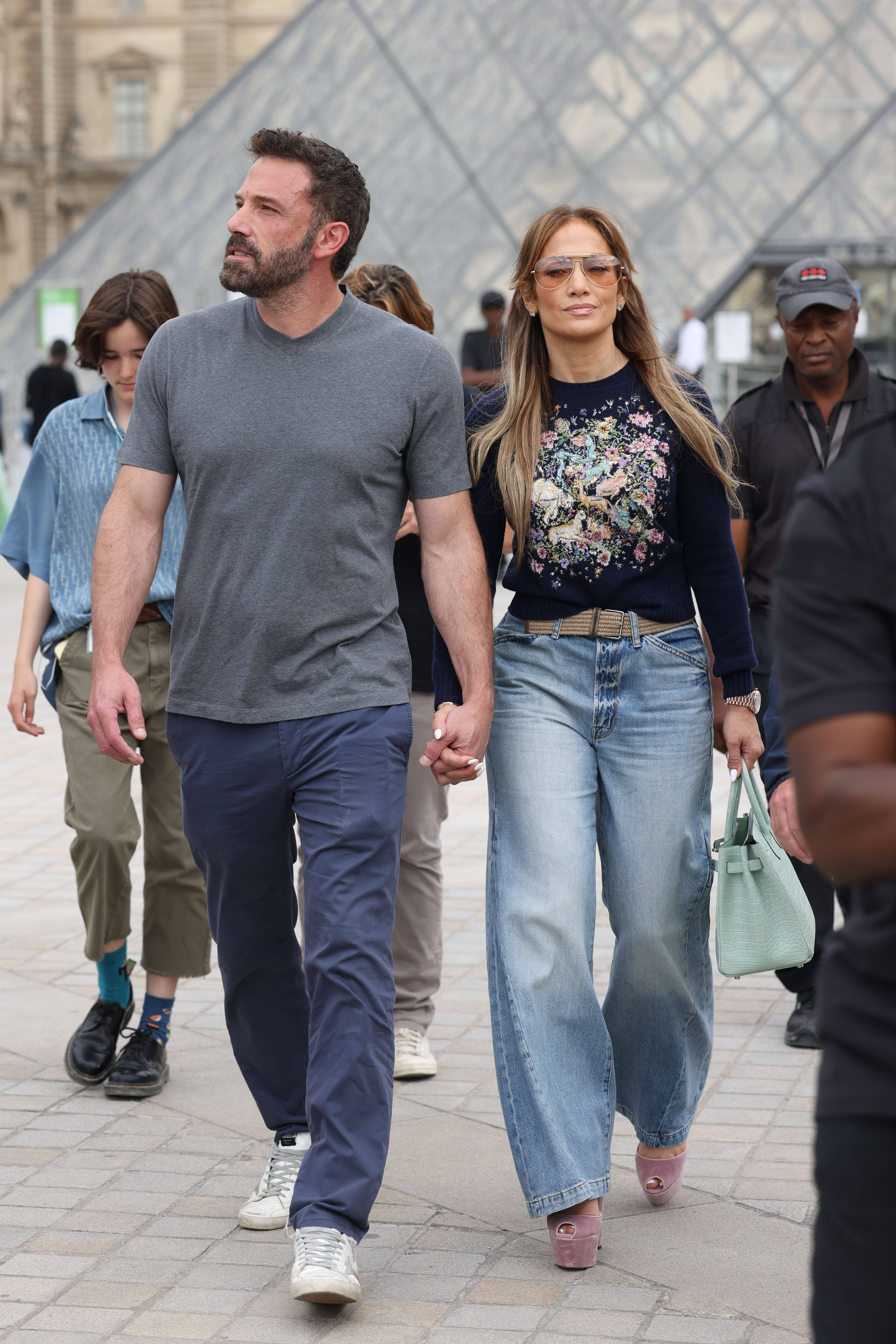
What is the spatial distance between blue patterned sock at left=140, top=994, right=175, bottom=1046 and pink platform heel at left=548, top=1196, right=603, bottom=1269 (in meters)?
1.32

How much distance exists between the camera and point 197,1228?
10.6 ft

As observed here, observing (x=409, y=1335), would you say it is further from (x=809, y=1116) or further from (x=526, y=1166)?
(x=809, y=1116)

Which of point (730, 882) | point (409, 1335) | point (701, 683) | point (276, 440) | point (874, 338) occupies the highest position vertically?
point (874, 338)

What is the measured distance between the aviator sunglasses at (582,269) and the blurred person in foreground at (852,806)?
1693 millimetres

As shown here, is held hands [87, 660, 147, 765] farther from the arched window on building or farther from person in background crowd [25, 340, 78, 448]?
the arched window on building

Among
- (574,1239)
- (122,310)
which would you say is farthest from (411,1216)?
(122,310)

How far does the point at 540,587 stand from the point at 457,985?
1947mm

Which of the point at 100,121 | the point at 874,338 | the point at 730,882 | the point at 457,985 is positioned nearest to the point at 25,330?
the point at 874,338

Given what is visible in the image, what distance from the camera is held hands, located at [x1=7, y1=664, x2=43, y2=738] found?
13.4 feet

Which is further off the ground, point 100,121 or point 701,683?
point 100,121

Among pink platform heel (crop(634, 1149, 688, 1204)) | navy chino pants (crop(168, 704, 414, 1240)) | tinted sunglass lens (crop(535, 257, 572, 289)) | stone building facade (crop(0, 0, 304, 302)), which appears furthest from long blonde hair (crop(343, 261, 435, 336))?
stone building facade (crop(0, 0, 304, 302))

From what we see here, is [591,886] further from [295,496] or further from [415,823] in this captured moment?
[415,823]

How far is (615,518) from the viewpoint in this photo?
3.17 m

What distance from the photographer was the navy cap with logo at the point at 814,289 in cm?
449
